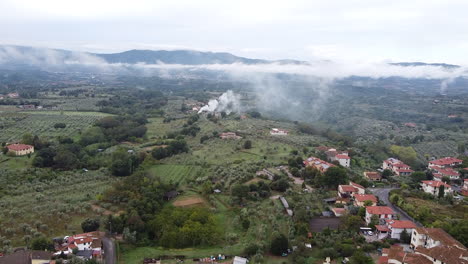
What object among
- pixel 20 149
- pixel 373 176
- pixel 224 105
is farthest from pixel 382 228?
pixel 224 105

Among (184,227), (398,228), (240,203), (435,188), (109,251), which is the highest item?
(398,228)

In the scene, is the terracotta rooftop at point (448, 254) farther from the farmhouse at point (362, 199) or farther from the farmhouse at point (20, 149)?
the farmhouse at point (20, 149)

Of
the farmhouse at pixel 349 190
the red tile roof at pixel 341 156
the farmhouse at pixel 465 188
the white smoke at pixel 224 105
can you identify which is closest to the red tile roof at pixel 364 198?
the farmhouse at pixel 349 190

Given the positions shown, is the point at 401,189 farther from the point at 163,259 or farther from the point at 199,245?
the point at 163,259

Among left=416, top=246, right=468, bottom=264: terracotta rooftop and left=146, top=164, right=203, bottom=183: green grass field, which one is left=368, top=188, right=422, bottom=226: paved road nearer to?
left=416, top=246, right=468, bottom=264: terracotta rooftop

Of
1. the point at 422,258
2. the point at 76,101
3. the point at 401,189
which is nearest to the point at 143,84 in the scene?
the point at 76,101

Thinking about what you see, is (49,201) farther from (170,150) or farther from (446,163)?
(446,163)
